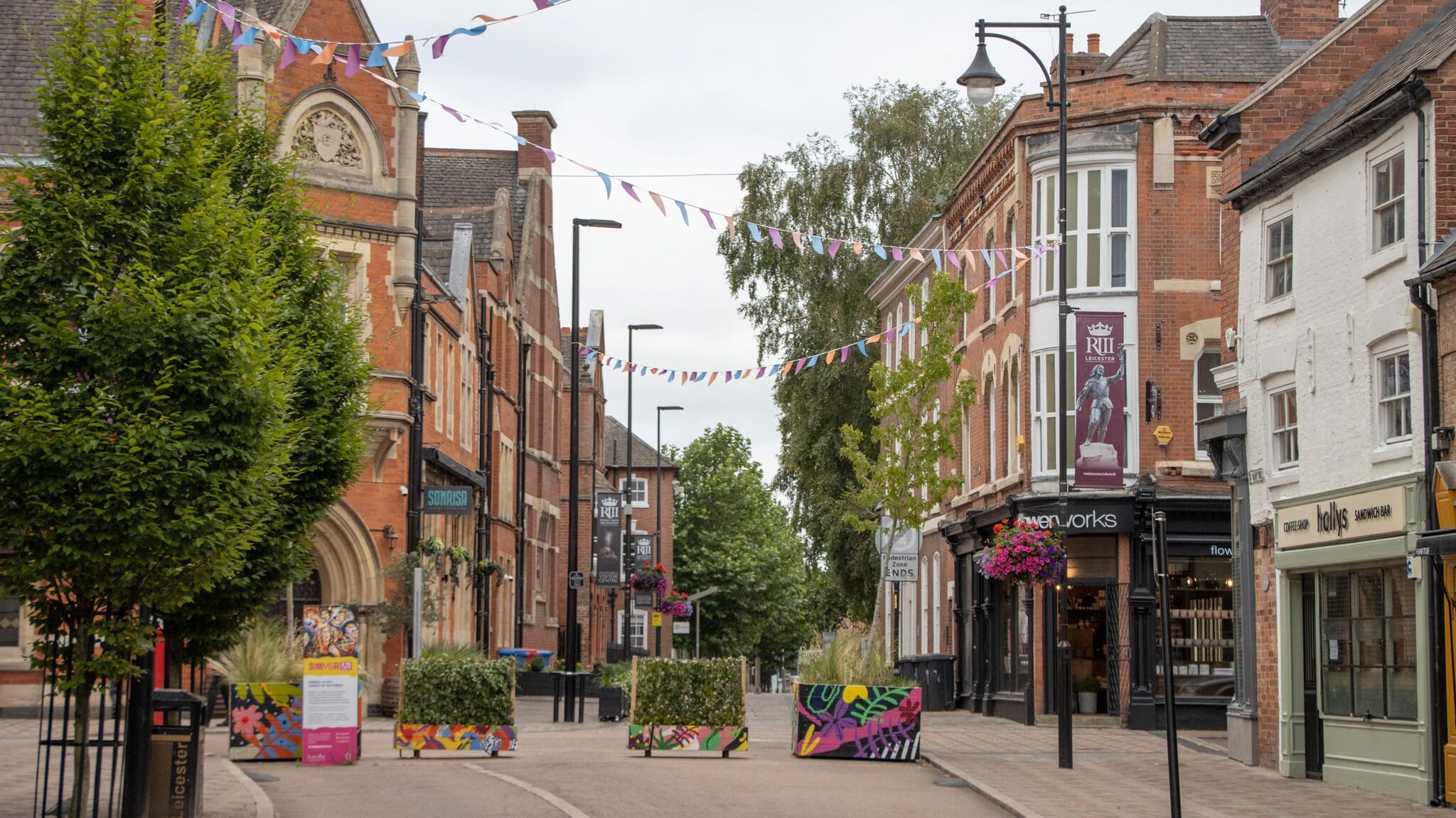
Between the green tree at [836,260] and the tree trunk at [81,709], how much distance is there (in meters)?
34.6

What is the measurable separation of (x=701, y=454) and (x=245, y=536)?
80.1 m

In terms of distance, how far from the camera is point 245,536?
1273 cm

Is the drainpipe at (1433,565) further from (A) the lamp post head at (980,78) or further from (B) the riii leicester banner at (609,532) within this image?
(B) the riii leicester banner at (609,532)

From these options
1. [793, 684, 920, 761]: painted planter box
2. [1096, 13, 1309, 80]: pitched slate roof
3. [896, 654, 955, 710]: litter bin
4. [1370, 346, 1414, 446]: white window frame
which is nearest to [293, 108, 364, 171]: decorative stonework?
[1096, 13, 1309, 80]: pitched slate roof

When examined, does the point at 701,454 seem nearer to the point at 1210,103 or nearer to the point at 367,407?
the point at 1210,103

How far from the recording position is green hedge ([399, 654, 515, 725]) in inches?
840

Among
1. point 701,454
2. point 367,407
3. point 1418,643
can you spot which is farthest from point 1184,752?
point 701,454

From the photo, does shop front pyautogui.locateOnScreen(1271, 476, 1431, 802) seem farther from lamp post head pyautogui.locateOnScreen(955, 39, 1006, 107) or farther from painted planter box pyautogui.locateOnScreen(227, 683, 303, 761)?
painted planter box pyautogui.locateOnScreen(227, 683, 303, 761)

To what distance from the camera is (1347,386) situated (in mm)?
19703

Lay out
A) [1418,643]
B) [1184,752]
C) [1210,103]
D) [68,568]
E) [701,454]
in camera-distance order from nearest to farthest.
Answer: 1. [68,568]
2. [1418,643]
3. [1184,752]
4. [1210,103]
5. [701,454]

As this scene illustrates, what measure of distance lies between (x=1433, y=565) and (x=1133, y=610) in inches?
533

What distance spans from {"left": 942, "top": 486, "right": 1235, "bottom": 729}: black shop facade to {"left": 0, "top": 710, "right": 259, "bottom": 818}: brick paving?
14184mm

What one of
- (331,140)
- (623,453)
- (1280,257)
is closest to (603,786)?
(1280,257)

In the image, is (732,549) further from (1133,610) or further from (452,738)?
(452,738)
